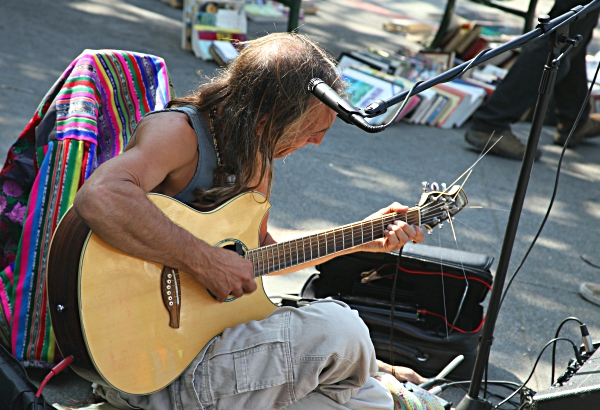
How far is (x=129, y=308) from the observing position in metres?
1.62

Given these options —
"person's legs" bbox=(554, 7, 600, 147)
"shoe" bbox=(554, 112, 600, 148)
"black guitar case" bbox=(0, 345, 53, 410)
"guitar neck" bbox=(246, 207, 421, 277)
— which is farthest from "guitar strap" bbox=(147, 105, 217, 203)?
"shoe" bbox=(554, 112, 600, 148)

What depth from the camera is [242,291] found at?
181 cm

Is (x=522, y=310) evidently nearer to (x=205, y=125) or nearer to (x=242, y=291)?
(x=242, y=291)

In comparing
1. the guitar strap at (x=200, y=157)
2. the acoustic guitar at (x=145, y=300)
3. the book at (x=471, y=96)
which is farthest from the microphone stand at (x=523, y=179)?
the book at (x=471, y=96)

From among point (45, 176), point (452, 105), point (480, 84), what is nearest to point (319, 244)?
point (45, 176)

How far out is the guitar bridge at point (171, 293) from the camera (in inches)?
66.7

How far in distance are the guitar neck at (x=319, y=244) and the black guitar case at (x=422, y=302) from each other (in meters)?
0.35

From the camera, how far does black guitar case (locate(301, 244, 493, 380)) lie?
7.80 feet

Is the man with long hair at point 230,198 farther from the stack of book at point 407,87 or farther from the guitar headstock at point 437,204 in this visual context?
the stack of book at point 407,87

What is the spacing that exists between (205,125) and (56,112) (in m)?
0.59

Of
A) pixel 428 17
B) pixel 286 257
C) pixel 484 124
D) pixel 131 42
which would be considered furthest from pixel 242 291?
pixel 428 17

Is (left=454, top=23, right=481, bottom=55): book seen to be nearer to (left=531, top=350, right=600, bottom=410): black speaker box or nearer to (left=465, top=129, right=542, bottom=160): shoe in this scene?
(left=465, top=129, right=542, bottom=160): shoe

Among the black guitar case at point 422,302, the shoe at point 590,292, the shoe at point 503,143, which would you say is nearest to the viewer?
the black guitar case at point 422,302

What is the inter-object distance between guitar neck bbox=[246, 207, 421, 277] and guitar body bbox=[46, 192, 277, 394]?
115 mm
